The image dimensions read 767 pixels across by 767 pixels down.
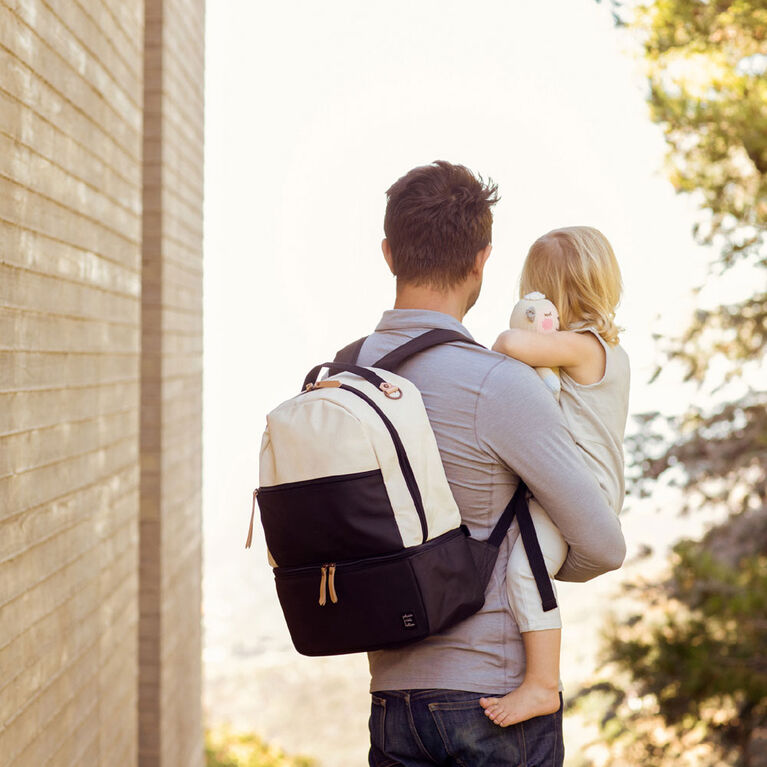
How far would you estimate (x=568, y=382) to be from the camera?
208cm

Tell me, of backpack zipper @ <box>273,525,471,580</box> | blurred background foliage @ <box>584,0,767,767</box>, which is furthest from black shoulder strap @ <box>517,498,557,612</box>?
blurred background foliage @ <box>584,0,767,767</box>

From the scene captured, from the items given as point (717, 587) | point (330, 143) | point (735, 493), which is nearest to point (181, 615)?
point (717, 587)

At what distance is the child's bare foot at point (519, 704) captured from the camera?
5.97 feet

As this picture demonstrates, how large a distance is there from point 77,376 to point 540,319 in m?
1.66

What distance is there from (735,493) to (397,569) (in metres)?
5.95

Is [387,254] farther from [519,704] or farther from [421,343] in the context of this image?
[519,704]

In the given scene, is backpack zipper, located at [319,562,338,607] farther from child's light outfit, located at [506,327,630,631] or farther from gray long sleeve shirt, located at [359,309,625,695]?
child's light outfit, located at [506,327,630,631]

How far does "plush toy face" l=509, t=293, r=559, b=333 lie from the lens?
6.86ft

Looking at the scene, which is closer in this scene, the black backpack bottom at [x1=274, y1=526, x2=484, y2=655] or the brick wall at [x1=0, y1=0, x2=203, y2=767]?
the black backpack bottom at [x1=274, y1=526, x2=484, y2=655]

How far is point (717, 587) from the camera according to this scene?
264 inches

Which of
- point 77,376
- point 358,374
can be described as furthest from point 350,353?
point 77,376

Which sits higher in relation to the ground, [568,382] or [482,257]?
[482,257]

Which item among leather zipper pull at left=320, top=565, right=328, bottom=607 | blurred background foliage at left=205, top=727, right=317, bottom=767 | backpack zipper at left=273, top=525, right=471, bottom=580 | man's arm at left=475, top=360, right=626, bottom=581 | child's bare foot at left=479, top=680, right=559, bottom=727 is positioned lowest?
blurred background foliage at left=205, top=727, right=317, bottom=767

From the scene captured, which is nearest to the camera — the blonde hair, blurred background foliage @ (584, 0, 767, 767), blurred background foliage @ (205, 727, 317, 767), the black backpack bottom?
the black backpack bottom
